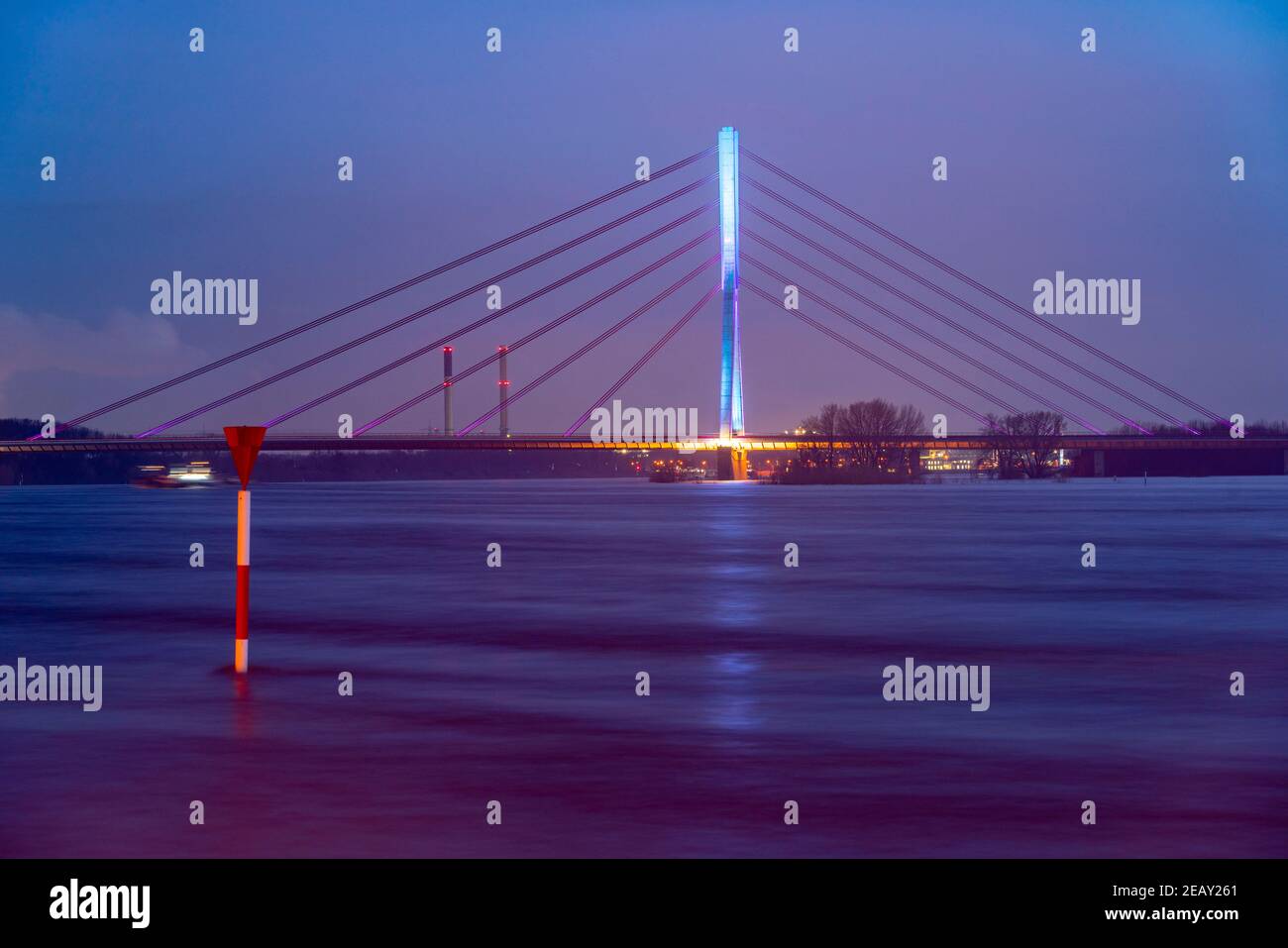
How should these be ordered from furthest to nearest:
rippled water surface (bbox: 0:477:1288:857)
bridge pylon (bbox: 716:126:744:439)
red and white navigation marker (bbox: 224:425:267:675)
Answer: bridge pylon (bbox: 716:126:744:439)
red and white navigation marker (bbox: 224:425:267:675)
rippled water surface (bbox: 0:477:1288:857)

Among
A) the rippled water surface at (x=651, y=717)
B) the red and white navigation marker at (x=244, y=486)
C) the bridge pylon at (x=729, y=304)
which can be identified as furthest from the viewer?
the bridge pylon at (x=729, y=304)

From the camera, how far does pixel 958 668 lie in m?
13.2

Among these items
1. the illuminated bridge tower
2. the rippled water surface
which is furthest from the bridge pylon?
the rippled water surface

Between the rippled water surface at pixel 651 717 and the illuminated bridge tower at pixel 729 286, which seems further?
the illuminated bridge tower at pixel 729 286

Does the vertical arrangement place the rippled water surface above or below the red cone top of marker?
below

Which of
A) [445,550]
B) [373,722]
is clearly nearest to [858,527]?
[445,550]

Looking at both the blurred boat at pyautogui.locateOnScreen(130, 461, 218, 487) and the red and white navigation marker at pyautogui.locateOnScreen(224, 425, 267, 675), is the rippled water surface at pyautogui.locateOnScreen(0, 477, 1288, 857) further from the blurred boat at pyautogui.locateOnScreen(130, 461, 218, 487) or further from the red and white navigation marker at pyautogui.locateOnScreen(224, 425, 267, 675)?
the blurred boat at pyautogui.locateOnScreen(130, 461, 218, 487)

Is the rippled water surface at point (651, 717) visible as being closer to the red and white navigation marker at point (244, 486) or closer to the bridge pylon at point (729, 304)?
the red and white navigation marker at point (244, 486)

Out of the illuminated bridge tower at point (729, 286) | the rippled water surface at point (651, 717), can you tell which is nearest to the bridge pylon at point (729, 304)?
the illuminated bridge tower at point (729, 286)

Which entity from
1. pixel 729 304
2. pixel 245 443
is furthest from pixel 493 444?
pixel 245 443

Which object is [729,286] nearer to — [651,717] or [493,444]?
[493,444]

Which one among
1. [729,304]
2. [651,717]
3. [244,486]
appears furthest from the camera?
[729,304]

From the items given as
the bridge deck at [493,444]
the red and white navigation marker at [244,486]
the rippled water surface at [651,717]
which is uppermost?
the bridge deck at [493,444]
